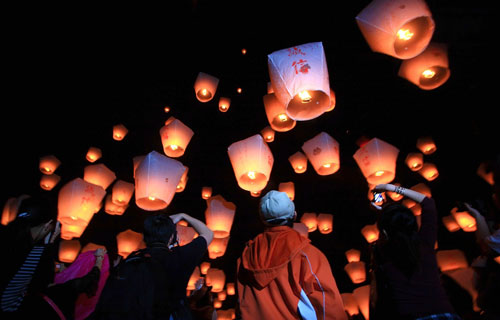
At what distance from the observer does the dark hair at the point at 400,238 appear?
5.50ft

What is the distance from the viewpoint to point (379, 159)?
15.7 feet

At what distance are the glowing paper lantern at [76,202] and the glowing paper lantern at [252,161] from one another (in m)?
2.58

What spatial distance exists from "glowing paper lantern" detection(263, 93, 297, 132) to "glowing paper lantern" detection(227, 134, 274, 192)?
33.8 inches

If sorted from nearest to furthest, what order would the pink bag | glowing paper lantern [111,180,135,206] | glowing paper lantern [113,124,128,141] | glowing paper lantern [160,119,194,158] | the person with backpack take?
the person with backpack
the pink bag
glowing paper lantern [160,119,194,158]
glowing paper lantern [111,180,135,206]
glowing paper lantern [113,124,128,141]

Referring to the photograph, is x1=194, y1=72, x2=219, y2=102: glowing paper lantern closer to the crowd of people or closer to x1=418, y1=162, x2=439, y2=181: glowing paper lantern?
the crowd of people

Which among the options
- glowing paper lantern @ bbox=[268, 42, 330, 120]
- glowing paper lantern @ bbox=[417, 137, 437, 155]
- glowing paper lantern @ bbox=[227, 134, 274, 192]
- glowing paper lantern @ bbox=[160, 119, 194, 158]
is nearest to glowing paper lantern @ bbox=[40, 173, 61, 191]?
glowing paper lantern @ bbox=[160, 119, 194, 158]

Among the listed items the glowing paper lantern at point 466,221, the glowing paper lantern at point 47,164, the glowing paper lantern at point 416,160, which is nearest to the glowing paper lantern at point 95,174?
the glowing paper lantern at point 47,164

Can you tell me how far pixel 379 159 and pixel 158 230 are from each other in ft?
13.4

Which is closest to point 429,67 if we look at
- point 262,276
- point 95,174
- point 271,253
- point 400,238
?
point 400,238

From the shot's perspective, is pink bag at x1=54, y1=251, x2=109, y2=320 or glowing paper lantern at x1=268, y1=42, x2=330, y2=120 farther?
glowing paper lantern at x1=268, y1=42, x2=330, y2=120

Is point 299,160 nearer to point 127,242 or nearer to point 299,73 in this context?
point 299,73

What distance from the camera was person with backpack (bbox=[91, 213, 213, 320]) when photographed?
5.23 feet

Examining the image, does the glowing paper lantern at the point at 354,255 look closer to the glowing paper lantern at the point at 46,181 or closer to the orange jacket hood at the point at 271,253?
the orange jacket hood at the point at 271,253

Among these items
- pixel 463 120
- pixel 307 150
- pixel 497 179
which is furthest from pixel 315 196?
pixel 497 179
